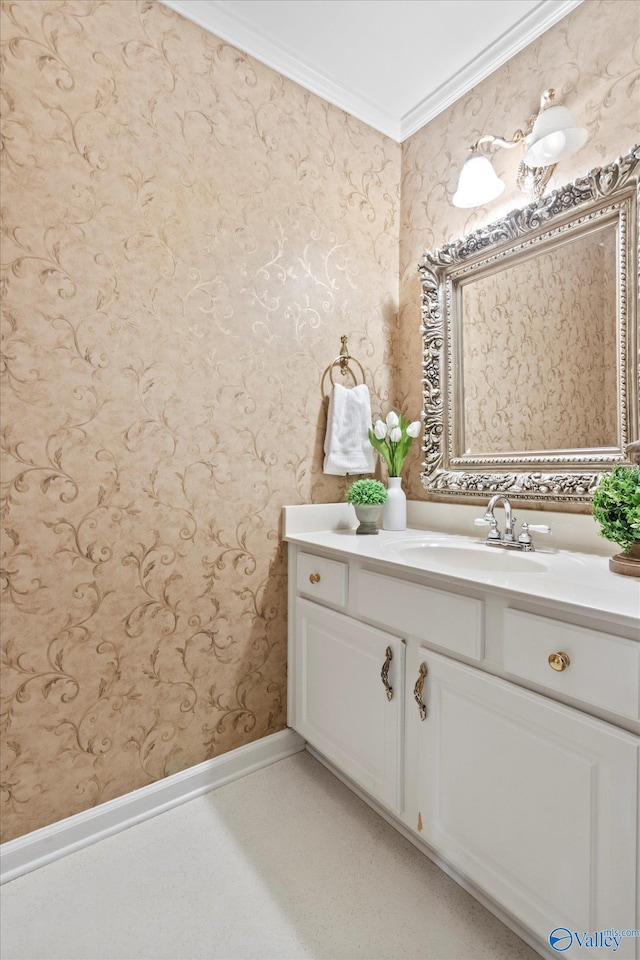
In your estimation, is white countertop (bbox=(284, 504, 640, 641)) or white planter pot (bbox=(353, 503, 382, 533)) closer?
white countertop (bbox=(284, 504, 640, 641))

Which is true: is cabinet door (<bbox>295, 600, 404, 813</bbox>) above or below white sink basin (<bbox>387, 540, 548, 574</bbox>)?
below

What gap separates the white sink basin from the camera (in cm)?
135

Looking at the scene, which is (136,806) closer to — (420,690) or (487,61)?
(420,690)

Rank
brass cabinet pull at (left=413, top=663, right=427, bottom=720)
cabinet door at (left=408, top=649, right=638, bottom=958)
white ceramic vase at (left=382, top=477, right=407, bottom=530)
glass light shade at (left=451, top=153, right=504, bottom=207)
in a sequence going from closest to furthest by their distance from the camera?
cabinet door at (left=408, top=649, right=638, bottom=958)
brass cabinet pull at (left=413, top=663, right=427, bottom=720)
glass light shade at (left=451, top=153, right=504, bottom=207)
white ceramic vase at (left=382, top=477, right=407, bottom=530)

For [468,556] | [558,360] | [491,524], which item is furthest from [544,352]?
[468,556]

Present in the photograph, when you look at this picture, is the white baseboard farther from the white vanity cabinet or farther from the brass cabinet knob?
the brass cabinet knob

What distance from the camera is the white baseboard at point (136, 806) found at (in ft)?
4.08

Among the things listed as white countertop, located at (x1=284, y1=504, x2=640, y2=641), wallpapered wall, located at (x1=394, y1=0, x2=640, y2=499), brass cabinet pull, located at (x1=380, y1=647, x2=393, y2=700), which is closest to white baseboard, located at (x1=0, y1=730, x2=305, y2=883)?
brass cabinet pull, located at (x1=380, y1=647, x2=393, y2=700)

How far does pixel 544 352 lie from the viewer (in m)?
1.51

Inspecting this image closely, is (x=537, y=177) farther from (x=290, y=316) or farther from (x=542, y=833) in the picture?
(x=542, y=833)

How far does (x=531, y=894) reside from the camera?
3.15 ft

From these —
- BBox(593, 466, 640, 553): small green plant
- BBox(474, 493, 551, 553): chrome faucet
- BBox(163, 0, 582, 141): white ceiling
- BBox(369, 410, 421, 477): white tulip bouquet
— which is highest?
BBox(163, 0, 582, 141): white ceiling

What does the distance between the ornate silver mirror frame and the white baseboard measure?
1129 millimetres

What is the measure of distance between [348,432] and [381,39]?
1.34 metres
